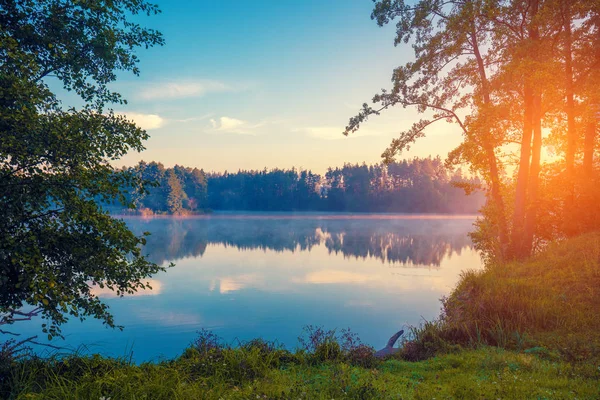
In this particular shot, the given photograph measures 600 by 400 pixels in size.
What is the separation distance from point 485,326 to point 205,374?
679cm

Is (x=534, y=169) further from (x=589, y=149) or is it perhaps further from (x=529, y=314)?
(x=529, y=314)

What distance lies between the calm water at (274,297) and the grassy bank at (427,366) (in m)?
4.83

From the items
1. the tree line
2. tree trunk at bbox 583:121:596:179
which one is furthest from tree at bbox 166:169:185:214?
tree trunk at bbox 583:121:596:179

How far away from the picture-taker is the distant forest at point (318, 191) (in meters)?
113

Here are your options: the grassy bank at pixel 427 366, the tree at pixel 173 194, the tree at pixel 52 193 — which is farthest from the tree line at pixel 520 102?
the tree at pixel 173 194

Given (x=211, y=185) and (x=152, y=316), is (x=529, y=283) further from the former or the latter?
(x=211, y=185)

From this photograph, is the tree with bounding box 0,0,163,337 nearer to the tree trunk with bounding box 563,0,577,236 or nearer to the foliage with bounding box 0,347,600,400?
the foliage with bounding box 0,347,600,400

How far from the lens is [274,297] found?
20234 millimetres

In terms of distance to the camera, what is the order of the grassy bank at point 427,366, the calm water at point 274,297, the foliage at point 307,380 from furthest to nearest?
the calm water at point 274,297, the grassy bank at point 427,366, the foliage at point 307,380

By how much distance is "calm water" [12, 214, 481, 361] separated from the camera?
14.6 metres

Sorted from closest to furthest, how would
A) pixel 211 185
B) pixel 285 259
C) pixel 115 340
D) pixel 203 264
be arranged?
pixel 115 340 < pixel 203 264 < pixel 285 259 < pixel 211 185

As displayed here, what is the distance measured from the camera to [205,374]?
6844 mm

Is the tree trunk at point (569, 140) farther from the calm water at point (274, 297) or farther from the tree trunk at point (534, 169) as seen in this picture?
the calm water at point (274, 297)

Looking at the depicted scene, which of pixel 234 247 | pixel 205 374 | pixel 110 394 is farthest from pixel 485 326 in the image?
pixel 234 247
